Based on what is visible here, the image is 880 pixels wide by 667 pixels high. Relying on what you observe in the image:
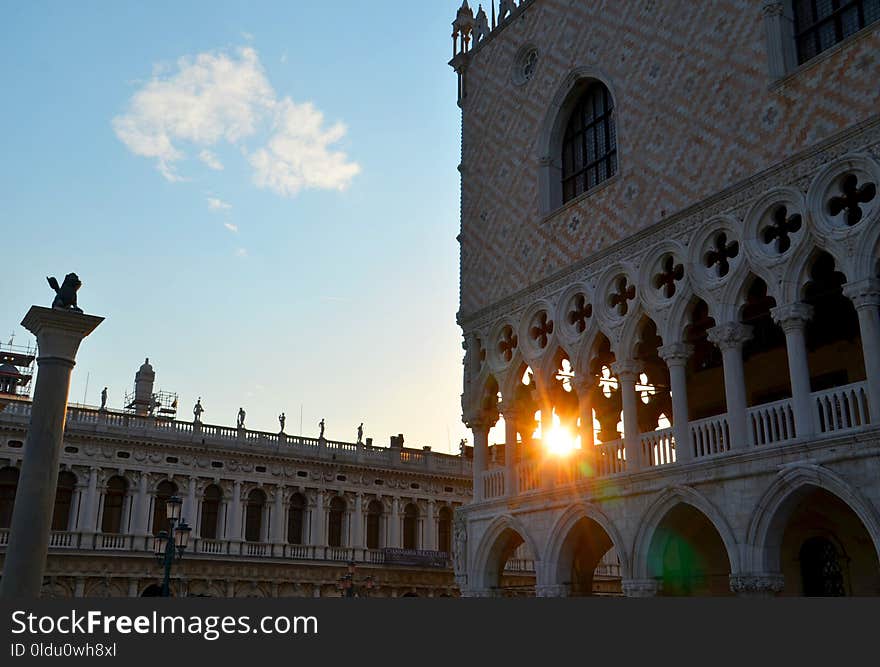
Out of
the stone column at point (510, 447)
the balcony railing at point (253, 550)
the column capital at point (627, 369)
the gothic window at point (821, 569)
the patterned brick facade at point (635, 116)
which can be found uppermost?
the patterned brick facade at point (635, 116)

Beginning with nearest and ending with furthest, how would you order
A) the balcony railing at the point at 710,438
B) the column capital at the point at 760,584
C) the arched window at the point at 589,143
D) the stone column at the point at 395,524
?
the balcony railing at the point at 710,438
the column capital at the point at 760,584
the arched window at the point at 589,143
the stone column at the point at 395,524

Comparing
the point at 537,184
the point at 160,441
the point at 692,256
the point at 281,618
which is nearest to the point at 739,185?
the point at 692,256

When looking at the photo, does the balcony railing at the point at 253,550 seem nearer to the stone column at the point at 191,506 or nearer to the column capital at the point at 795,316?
the stone column at the point at 191,506

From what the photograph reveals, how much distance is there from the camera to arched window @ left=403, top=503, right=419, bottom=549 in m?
38.1

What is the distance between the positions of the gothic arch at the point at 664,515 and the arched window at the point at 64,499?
22.1 metres

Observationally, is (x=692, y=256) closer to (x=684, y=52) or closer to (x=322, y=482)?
(x=684, y=52)

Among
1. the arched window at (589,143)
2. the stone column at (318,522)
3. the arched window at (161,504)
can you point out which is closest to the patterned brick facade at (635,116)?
the arched window at (589,143)

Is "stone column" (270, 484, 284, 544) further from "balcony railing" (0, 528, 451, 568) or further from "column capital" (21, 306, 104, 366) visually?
"column capital" (21, 306, 104, 366)

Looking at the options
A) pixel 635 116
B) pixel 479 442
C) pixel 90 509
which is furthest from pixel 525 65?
pixel 90 509

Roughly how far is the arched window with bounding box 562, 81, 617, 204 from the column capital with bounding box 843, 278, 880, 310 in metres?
6.48

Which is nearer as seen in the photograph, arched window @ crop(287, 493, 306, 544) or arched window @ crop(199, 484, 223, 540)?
arched window @ crop(199, 484, 223, 540)

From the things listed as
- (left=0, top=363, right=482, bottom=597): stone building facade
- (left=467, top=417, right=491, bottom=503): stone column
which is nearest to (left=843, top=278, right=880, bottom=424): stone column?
(left=467, top=417, right=491, bottom=503): stone column

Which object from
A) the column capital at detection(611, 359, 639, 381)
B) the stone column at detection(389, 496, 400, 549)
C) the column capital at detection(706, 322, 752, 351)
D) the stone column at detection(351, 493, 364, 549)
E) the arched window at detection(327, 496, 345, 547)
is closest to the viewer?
the column capital at detection(706, 322, 752, 351)

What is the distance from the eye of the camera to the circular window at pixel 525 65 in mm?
20422
